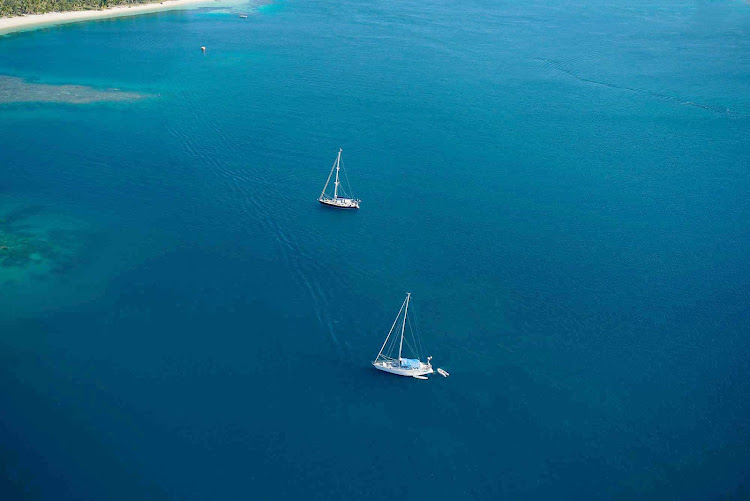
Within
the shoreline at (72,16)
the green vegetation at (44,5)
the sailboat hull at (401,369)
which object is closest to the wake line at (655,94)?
the sailboat hull at (401,369)

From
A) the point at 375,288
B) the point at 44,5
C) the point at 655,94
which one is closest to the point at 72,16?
the point at 44,5

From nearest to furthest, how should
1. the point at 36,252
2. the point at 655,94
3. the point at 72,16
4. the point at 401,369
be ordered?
the point at 401,369 < the point at 36,252 < the point at 655,94 < the point at 72,16

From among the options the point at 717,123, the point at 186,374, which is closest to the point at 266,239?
the point at 186,374

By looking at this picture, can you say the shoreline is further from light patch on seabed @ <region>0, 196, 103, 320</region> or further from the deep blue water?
light patch on seabed @ <region>0, 196, 103, 320</region>

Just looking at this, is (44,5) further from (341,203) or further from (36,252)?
(341,203)

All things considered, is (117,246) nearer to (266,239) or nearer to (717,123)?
(266,239)

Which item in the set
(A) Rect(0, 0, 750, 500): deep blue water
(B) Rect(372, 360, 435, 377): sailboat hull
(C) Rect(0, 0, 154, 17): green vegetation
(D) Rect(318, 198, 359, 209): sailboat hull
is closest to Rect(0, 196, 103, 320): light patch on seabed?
(A) Rect(0, 0, 750, 500): deep blue water
